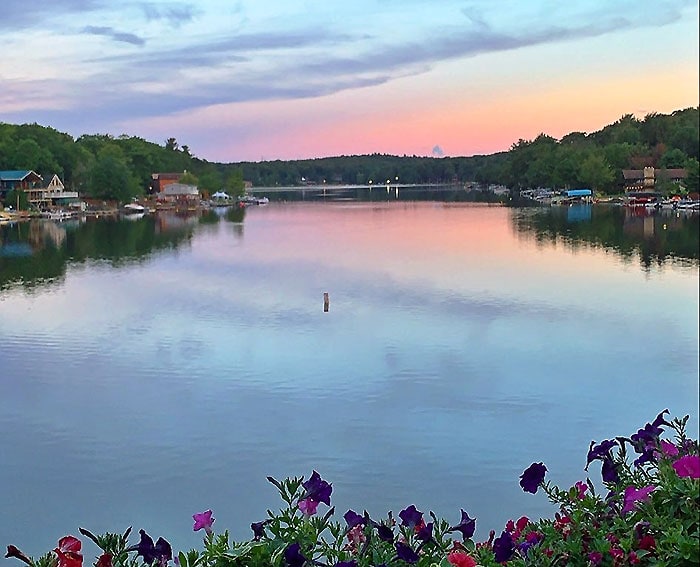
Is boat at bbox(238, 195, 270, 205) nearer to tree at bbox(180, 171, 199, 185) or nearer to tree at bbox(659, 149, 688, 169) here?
tree at bbox(180, 171, 199, 185)

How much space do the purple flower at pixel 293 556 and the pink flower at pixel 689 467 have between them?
1.87ft

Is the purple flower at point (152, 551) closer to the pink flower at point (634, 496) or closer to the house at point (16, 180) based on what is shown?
the pink flower at point (634, 496)

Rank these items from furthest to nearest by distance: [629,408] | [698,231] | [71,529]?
[698,231] < [629,408] < [71,529]

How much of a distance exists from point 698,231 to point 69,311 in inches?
749

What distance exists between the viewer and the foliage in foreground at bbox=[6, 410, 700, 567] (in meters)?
1.23

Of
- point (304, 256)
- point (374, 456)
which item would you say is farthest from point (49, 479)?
point (304, 256)

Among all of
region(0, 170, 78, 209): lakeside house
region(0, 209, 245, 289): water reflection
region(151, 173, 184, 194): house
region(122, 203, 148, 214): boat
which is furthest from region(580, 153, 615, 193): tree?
region(0, 170, 78, 209): lakeside house

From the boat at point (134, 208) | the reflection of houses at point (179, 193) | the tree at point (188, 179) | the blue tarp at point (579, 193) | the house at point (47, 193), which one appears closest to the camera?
the house at point (47, 193)

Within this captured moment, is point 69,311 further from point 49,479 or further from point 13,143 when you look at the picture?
point 49,479

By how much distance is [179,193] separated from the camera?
137 feet

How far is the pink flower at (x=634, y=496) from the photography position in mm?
1269

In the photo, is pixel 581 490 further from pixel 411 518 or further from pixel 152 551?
pixel 152 551

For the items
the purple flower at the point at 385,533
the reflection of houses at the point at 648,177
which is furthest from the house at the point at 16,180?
the reflection of houses at the point at 648,177

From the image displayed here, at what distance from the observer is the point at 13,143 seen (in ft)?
15.2
